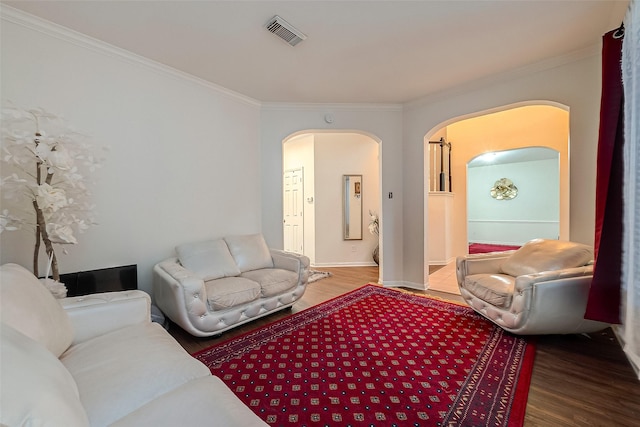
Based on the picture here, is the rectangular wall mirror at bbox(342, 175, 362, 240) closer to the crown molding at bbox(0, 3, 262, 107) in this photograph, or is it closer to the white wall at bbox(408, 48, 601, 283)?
the white wall at bbox(408, 48, 601, 283)

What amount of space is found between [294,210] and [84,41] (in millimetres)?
4275

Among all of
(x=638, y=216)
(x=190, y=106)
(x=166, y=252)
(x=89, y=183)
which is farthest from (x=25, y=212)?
(x=638, y=216)

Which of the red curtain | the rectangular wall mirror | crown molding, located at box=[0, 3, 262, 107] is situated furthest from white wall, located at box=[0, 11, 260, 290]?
the red curtain

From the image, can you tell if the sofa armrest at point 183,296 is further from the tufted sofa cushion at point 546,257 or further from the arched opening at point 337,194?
the arched opening at point 337,194

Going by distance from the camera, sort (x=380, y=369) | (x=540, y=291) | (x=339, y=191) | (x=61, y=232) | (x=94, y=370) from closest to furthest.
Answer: (x=94, y=370) < (x=61, y=232) < (x=380, y=369) < (x=540, y=291) < (x=339, y=191)

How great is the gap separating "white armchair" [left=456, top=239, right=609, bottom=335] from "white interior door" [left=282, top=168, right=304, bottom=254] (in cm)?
373

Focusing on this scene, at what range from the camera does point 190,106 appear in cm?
307

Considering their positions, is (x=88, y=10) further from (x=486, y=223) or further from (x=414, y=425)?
(x=486, y=223)

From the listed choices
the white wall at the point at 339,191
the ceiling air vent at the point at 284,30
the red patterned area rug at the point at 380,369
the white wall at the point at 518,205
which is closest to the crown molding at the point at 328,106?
the ceiling air vent at the point at 284,30

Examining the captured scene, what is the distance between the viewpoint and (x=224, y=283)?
8.19ft

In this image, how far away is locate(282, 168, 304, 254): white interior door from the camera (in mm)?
5883

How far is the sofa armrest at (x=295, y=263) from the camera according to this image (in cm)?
300

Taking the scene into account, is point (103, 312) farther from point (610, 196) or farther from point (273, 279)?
point (610, 196)

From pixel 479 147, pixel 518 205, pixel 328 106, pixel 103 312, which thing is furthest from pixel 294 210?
pixel 518 205
